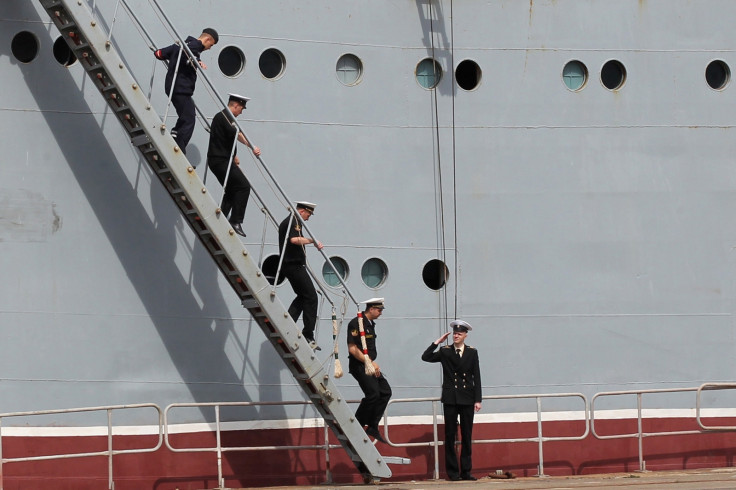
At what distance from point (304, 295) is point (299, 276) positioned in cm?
17

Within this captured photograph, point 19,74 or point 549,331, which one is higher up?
point 19,74

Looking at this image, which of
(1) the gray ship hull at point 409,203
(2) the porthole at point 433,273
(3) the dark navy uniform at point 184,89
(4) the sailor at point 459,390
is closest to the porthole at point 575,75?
(1) the gray ship hull at point 409,203

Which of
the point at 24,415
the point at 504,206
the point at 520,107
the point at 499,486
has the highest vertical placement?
the point at 520,107

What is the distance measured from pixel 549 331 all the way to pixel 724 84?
3057 millimetres

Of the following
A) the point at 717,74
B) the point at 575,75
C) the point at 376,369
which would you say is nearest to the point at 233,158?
the point at 376,369

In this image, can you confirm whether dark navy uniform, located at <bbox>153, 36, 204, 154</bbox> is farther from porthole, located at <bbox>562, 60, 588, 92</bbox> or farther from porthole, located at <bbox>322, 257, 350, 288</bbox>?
porthole, located at <bbox>562, 60, 588, 92</bbox>

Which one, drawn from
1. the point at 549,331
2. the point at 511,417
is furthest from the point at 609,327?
the point at 511,417

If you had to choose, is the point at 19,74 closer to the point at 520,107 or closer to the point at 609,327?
the point at 520,107

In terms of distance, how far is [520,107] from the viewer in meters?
11.7

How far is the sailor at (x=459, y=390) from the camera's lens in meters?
10.7

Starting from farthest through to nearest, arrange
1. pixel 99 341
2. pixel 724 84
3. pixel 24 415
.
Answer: pixel 724 84 → pixel 99 341 → pixel 24 415

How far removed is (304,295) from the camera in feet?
34.2

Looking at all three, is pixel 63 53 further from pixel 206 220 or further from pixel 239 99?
pixel 206 220

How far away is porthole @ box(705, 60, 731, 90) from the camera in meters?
12.1
